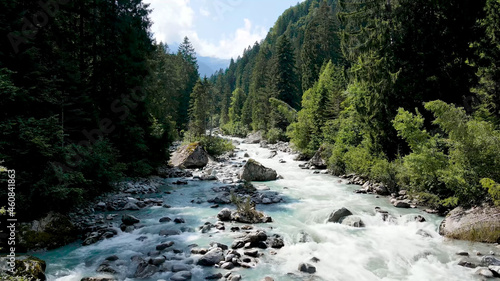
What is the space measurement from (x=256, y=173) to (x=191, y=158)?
7627 millimetres

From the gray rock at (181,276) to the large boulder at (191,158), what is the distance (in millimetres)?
18221

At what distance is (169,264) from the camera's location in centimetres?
796

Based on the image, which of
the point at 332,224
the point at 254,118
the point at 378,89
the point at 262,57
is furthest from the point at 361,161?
the point at 262,57

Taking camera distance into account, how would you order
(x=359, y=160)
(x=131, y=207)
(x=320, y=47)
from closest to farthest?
1. (x=131, y=207)
2. (x=359, y=160)
3. (x=320, y=47)

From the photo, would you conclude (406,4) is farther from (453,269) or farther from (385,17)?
(453,269)

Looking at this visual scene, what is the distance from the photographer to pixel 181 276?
7.29 metres

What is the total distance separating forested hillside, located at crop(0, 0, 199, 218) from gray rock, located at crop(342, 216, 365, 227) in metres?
10.2

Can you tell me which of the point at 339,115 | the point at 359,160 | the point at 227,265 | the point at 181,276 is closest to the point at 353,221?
the point at 227,265

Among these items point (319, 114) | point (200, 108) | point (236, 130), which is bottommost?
point (319, 114)

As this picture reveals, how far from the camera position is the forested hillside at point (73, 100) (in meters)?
9.07

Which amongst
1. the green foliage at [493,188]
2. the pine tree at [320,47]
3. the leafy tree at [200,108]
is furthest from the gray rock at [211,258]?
the pine tree at [320,47]

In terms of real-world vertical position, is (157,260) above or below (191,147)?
below

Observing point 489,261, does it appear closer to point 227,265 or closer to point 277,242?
point 277,242

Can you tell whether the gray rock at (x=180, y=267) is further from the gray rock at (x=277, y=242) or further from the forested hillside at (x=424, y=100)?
the forested hillside at (x=424, y=100)
